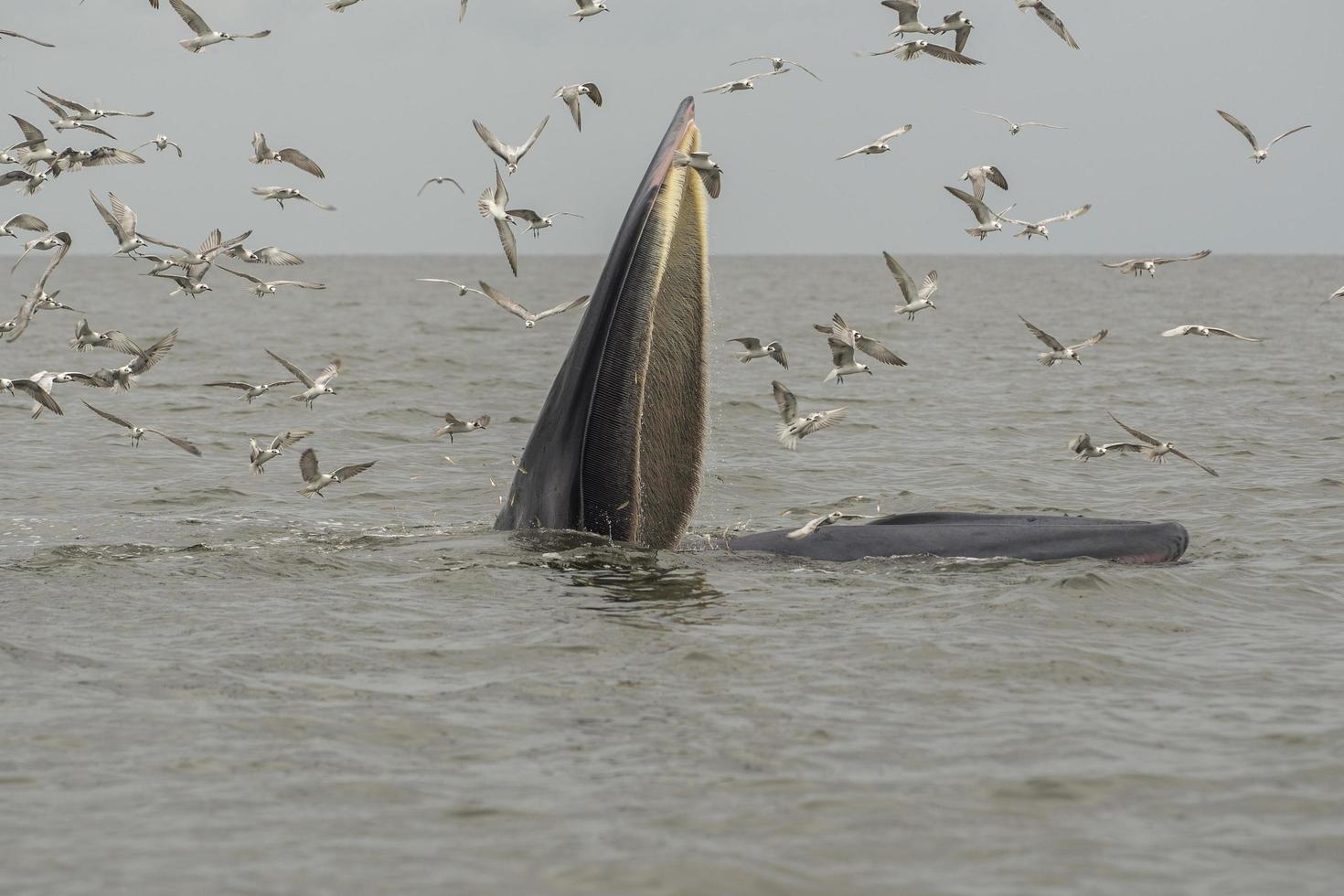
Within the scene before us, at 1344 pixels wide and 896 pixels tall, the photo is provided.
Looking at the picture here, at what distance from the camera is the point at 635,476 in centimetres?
878

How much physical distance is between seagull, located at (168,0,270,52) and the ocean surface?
3877 millimetres

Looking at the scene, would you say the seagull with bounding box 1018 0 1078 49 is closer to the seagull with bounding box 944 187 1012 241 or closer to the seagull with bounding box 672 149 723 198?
the seagull with bounding box 944 187 1012 241

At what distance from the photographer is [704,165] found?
27.1 feet

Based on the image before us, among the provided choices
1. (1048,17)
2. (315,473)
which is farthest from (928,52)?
(315,473)

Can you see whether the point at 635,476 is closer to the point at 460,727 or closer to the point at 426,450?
the point at 460,727

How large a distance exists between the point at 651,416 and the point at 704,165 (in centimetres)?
136

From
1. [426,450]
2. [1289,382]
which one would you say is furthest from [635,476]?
[1289,382]

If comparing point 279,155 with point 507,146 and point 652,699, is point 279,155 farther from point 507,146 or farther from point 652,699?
point 652,699

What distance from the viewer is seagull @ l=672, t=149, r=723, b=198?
8.26 m

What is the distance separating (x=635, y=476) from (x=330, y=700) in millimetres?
2225

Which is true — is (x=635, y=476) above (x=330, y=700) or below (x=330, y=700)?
above

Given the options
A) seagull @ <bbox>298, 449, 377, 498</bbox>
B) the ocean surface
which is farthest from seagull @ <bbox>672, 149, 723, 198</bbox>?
seagull @ <bbox>298, 449, 377, 498</bbox>

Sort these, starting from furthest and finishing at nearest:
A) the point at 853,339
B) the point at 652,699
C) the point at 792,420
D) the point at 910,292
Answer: the point at 910,292, the point at 853,339, the point at 792,420, the point at 652,699

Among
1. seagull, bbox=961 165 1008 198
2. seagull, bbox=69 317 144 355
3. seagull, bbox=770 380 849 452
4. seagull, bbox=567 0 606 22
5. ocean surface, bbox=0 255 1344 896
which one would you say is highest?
seagull, bbox=567 0 606 22
